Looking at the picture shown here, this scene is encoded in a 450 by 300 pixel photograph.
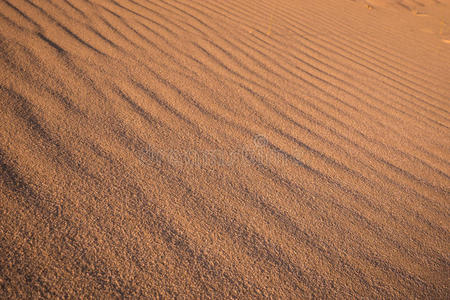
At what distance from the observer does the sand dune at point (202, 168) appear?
0.98 metres

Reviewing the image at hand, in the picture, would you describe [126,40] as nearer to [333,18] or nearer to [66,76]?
[66,76]

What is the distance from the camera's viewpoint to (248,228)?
117 cm

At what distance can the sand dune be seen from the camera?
98 centimetres

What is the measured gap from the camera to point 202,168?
1.40 m

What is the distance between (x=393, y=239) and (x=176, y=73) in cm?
168

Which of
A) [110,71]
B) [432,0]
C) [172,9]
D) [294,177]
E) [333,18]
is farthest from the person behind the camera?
[432,0]

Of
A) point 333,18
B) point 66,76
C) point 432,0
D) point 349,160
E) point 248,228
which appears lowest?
point 248,228

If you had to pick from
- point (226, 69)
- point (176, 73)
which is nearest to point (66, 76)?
point (176, 73)

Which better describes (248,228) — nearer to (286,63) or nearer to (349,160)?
(349,160)

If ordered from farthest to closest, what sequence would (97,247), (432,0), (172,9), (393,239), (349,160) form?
(432,0)
(172,9)
(349,160)
(393,239)
(97,247)

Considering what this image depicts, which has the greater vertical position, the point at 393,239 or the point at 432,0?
the point at 432,0

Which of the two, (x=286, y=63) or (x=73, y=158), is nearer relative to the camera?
(x=73, y=158)

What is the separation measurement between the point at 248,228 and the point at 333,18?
393 centimetres

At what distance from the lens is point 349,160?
1.66 metres
